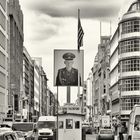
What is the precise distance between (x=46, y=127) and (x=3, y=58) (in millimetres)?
45207

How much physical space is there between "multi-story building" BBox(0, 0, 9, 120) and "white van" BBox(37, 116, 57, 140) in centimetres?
3975

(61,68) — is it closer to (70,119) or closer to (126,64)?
(70,119)

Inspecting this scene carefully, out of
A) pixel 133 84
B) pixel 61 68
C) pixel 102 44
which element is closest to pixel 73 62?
pixel 61 68

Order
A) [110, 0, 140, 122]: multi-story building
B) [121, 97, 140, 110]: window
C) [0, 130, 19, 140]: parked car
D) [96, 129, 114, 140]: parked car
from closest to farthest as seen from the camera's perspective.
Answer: [0, 130, 19, 140]: parked car
[96, 129, 114, 140]: parked car
[121, 97, 140, 110]: window
[110, 0, 140, 122]: multi-story building

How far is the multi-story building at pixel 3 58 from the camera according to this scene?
9506 cm

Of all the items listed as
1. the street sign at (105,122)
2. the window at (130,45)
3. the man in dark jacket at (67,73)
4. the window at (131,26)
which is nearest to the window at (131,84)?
the window at (130,45)

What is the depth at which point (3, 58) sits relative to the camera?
3848 inches

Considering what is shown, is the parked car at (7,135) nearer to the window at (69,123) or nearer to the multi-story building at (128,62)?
the window at (69,123)

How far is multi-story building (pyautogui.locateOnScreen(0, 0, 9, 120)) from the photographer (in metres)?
95.1

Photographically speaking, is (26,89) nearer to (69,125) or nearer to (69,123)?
(69,125)

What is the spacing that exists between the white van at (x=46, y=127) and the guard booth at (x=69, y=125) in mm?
9145

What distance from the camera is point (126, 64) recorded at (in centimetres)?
10294

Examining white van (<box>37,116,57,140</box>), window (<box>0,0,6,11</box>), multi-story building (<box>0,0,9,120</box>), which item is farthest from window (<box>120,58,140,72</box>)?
white van (<box>37,116,57,140</box>)

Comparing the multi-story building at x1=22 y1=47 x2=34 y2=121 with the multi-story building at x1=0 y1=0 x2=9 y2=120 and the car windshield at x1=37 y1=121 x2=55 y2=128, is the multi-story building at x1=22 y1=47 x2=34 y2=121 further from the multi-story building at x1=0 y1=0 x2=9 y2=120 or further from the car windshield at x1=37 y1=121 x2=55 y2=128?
the car windshield at x1=37 y1=121 x2=55 y2=128
